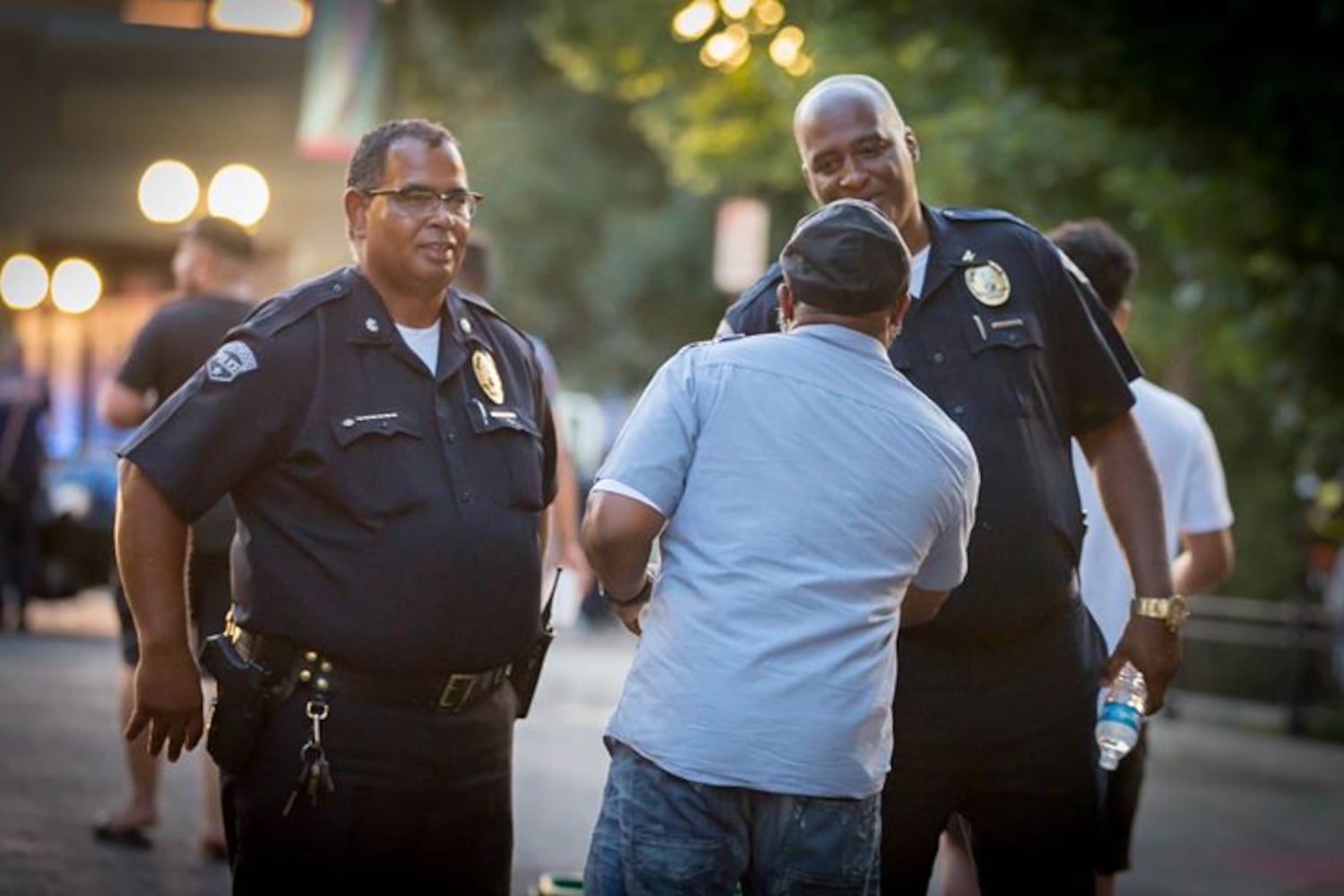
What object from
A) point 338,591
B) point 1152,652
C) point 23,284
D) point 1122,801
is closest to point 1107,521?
point 1122,801

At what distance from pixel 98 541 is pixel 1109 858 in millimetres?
15158

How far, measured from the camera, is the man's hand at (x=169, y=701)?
5125mm

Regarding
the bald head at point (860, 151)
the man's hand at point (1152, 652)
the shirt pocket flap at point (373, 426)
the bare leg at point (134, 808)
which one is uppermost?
the bald head at point (860, 151)

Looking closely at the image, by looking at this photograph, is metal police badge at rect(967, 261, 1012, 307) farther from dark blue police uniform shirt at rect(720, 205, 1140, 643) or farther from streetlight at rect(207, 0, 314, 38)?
streetlight at rect(207, 0, 314, 38)

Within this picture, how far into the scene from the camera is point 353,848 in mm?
5211

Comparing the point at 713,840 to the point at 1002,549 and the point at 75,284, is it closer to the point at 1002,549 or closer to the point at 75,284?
the point at 1002,549

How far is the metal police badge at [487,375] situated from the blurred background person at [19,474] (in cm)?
1324

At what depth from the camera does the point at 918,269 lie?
563 centimetres

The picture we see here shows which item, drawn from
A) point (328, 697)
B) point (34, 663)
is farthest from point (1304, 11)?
point (328, 697)

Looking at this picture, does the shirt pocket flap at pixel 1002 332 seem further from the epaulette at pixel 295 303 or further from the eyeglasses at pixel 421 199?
the epaulette at pixel 295 303

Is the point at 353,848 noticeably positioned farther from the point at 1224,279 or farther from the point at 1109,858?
the point at 1224,279

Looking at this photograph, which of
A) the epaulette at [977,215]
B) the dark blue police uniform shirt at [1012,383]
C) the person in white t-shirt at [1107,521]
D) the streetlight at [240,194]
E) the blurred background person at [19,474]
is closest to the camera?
the dark blue police uniform shirt at [1012,383]

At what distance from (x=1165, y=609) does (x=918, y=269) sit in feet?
2.94

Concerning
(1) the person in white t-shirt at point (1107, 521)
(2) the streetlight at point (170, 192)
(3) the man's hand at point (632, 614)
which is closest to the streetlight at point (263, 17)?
(2) the streetlight at point (170, 192)
